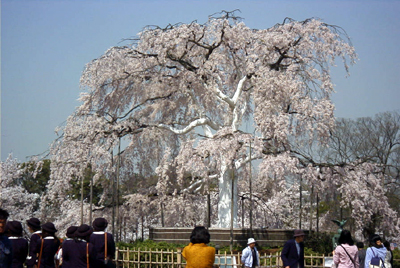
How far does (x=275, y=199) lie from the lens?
32.0 m

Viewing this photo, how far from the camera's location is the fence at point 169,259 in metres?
16.1

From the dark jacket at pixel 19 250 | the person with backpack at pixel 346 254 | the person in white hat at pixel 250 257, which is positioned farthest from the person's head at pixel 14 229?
the person in white hat at pixel 250 257

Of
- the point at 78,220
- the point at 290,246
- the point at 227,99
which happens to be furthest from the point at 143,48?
the point at 290,246

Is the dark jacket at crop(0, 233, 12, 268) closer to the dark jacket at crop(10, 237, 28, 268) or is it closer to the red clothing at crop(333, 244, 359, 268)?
the dark jacket at crop(10, 237, 28, 268)

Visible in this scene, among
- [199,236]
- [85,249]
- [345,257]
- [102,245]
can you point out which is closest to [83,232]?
[85,249]

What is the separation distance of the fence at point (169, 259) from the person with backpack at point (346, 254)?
6196mm

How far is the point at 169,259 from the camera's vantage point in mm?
18094

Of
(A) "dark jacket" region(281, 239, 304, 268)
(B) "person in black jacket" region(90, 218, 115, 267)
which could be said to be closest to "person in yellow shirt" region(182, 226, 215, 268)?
(B) "person in black jacket" region(90, 218, 115, 267)

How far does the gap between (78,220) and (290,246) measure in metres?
19.2

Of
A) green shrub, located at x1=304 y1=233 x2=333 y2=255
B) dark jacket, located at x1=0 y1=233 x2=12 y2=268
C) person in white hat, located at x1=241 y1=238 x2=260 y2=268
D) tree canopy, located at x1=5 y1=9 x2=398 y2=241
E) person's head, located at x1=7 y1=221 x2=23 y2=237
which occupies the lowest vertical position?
green shrub, located at x1=304 y1=233 x2=333 y2=255

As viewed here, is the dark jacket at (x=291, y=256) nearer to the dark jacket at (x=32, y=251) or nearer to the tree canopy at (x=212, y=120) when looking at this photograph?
the dark jacket at (x=32, y=251)

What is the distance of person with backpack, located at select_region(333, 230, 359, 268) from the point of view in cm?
909

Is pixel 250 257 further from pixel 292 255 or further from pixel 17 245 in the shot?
pixel 17 245

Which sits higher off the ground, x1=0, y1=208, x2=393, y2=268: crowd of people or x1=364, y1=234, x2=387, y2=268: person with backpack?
x1=0, y1=208, x2=393, y2=268: crowd of people
